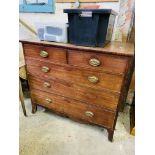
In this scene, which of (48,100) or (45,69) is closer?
(45,69)

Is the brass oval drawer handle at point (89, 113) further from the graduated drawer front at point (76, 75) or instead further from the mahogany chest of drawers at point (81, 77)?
the graduated drawer front at point (76, 75)

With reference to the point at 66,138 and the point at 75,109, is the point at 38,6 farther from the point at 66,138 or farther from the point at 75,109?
the point at 66,138

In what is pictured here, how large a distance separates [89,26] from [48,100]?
3.03ft

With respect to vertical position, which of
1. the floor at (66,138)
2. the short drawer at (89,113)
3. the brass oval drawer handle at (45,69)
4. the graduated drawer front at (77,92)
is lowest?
the floor at (66,138)

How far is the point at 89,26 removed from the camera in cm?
116

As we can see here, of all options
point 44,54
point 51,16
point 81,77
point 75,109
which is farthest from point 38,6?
point 75,109

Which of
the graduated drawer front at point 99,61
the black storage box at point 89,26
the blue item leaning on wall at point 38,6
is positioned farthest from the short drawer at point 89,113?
the blue item leaning on wall at point 38,6

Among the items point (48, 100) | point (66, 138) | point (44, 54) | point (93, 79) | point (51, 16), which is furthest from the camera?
point (51, 16)

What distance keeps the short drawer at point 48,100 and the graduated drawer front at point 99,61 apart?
0.52 meters

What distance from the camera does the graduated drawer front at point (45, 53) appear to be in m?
1.32

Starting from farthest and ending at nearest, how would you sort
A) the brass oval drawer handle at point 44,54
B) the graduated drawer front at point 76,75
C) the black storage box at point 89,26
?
the brass oval drawer handle at point 44,54
the graduated drawer front at point 76,75
the black storage box at point 89,26

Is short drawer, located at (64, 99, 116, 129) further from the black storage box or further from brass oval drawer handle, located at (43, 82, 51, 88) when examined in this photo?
the black storage box

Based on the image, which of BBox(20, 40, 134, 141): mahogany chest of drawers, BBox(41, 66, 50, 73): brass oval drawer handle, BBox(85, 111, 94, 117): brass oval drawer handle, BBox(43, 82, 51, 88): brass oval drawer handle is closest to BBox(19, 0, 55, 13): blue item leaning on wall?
BBox(20, 40, 134, 141): mahogany chest of drawers
